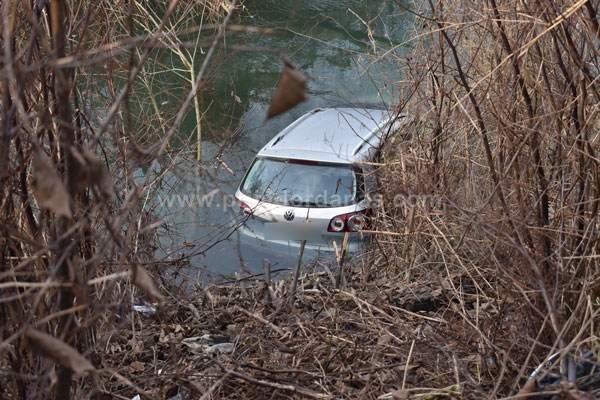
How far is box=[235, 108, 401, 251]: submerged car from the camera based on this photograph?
27.6 ft

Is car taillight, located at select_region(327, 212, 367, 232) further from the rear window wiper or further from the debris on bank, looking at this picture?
the debris on bank

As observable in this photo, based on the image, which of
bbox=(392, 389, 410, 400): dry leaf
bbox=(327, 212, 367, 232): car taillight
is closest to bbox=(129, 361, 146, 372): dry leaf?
bbox=(392, 389, 410, 400): dry leaf

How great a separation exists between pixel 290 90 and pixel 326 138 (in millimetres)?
7162

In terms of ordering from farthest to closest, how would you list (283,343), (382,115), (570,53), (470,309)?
(382,115)
(470,309)
(283,343)
(570,53)

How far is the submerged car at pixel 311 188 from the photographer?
8.41 meters

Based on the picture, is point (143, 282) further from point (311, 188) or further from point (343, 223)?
point (311, 188)

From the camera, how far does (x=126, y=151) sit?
14.3ft

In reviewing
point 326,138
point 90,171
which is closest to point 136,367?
point 90,171

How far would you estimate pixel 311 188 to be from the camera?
354 inches

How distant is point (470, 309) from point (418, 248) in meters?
1.53

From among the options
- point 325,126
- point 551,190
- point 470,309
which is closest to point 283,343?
point 470,309

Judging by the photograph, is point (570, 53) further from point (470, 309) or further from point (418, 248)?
point (418, 248)

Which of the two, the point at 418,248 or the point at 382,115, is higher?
the point at 382,115

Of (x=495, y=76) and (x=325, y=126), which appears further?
(x=325, y=126)
